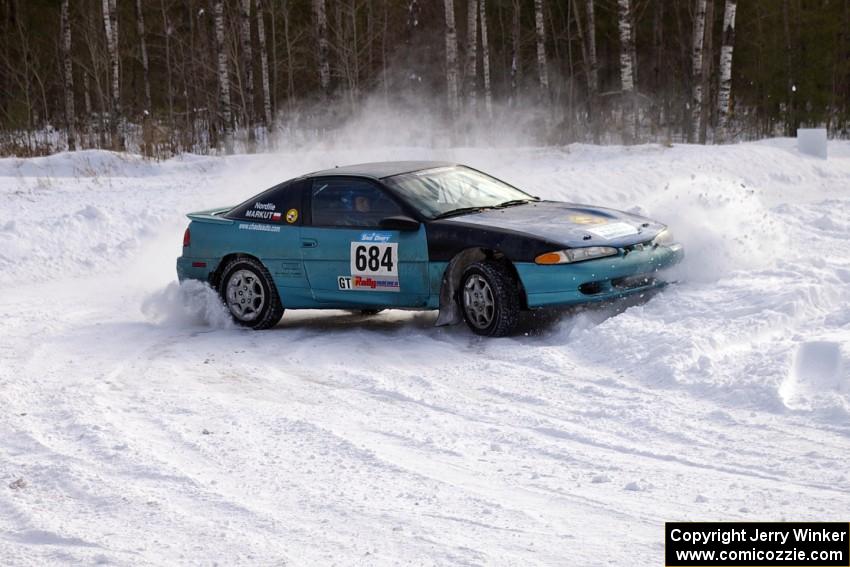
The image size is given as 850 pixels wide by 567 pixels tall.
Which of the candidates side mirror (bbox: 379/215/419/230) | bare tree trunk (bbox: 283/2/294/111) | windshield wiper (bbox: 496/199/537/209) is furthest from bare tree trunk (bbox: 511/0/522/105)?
side mirror (bbox: 379/215/419/230)

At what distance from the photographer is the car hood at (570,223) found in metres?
8.29

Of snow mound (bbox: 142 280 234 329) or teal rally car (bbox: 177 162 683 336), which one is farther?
snow mound (bbox: 142 280 234 329)

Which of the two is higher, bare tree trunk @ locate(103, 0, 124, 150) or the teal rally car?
bare tree trunk @ locate(103, 0, 124, 150)

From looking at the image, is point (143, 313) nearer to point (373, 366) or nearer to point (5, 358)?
point (5, 358)

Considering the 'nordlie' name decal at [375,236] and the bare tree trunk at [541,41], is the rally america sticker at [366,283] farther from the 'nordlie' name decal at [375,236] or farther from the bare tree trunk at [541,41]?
the bare tree trunk at [541,41]

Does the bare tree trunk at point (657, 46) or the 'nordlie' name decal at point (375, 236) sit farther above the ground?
the bare tree trunk at point (657, 46)

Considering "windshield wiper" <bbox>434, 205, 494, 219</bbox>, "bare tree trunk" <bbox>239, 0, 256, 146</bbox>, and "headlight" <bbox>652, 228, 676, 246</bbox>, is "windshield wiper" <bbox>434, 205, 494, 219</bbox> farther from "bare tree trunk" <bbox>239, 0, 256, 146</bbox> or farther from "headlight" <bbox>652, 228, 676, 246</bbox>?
"bare tree trunk" <bbox>239, 0, 256, 146</bbox>

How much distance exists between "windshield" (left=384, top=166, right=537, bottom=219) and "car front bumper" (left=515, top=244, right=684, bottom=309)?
1.10 meters

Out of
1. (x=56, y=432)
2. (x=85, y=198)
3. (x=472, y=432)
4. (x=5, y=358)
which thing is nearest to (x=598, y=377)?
(x=472, y=432)

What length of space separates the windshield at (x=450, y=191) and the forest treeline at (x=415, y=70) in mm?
14536

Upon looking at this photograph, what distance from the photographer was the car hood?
8.29 m

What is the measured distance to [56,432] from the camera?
6234mm

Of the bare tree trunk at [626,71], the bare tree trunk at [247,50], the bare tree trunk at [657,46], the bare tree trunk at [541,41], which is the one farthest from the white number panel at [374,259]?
the bare tree trunk at [657,46]

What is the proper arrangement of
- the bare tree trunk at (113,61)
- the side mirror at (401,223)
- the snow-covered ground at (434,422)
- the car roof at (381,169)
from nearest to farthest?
the snow-covered ground at (434,422)
the side mirror at (401,223)
the car roof at (381,169)
the bare tree trunk at (113,61)
